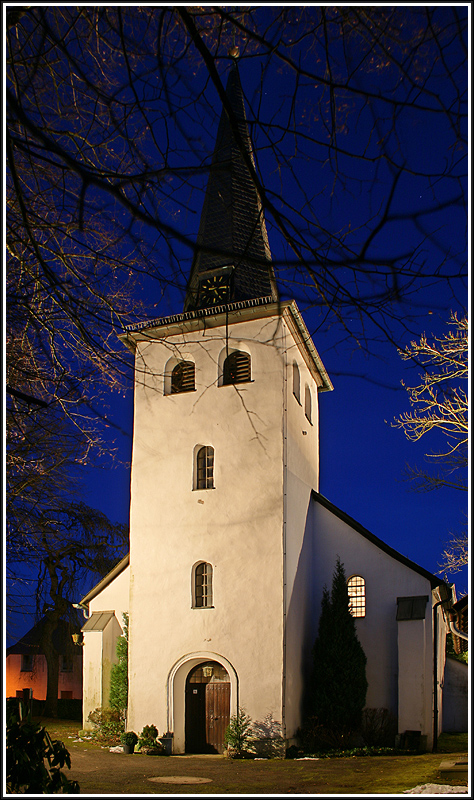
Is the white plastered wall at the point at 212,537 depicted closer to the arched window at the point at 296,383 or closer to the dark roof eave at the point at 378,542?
the arched window at the point at 296,383

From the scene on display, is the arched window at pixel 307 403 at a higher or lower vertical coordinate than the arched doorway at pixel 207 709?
higher

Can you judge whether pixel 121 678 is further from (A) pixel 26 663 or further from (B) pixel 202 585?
(A) pixel 26 663

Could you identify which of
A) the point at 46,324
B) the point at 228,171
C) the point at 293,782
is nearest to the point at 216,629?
the point at 293,782

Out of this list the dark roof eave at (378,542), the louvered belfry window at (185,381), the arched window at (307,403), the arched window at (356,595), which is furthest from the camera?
the arched window at (307,403)

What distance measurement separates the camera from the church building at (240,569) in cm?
1597

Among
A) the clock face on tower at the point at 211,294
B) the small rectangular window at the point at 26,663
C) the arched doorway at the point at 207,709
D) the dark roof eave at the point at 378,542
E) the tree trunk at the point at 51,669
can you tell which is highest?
the clock face on tower at the point at 211,294

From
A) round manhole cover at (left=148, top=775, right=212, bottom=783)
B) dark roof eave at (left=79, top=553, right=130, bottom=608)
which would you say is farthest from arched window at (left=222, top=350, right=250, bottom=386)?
round manhole cover at (left=148, top=775, right=212, bottom=783)

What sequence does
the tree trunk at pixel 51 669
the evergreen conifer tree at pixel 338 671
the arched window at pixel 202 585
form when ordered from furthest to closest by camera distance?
the tree trunk at pixel 51 669, the arched window at pixel 202 585, the evergreen conifer tree at pixel 338 671

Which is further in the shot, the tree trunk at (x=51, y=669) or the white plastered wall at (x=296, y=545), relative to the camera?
the tree trunk at (x=51, y=669)

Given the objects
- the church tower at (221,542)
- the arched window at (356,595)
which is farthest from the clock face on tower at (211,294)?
the arched window at (356,595)

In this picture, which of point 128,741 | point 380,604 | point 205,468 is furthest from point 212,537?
point 128,741

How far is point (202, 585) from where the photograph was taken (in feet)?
56.0

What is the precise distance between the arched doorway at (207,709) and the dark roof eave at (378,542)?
5.42 meters

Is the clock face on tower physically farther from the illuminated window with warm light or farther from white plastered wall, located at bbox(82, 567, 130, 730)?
white plastered wall, located at bbox(82, 567, 130, 730)
